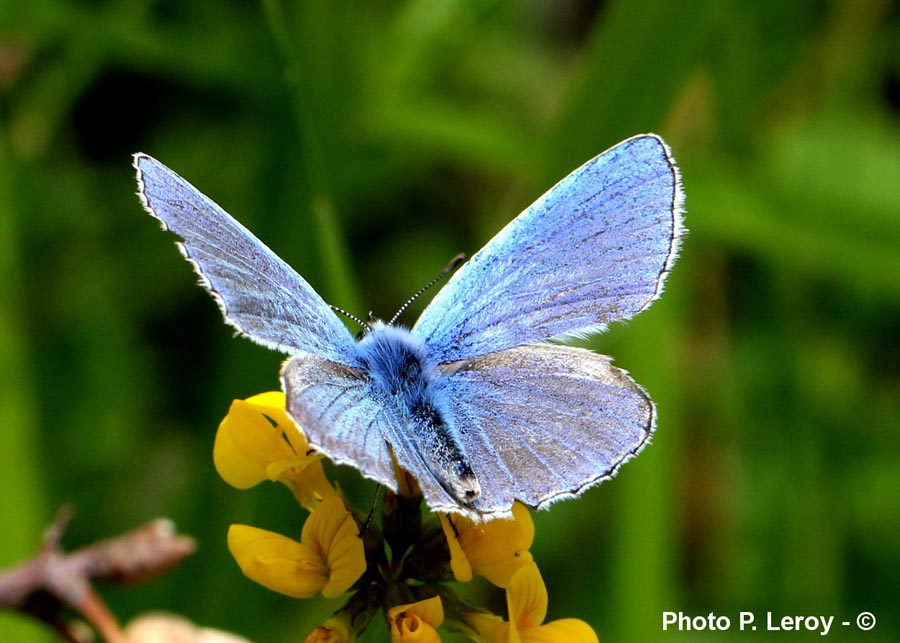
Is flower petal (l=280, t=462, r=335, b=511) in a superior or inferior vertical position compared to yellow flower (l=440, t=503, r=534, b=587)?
superior

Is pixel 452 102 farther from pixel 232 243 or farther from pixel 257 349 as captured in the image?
pixel 232 243

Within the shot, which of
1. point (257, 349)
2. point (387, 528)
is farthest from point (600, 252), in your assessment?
point (257, 349)

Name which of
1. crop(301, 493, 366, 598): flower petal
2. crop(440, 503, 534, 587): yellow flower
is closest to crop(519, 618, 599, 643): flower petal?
crop(440, 503, 534, 587): yellow flower

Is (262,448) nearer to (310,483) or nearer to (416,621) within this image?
(310,483)

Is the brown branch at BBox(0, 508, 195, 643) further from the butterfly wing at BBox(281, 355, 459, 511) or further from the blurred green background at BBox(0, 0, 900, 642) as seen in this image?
the blurred green background at BBox(0, 0, 900, 642)

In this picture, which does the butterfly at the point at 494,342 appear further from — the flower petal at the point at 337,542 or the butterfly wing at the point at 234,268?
the flower petal at the point at 337,542
